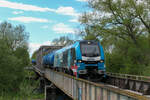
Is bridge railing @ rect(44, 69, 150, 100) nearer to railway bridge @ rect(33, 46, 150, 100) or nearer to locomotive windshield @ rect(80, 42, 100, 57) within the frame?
railway bridge @ rect(33, 46, 150, 100)

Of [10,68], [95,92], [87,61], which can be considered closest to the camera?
[95,92]

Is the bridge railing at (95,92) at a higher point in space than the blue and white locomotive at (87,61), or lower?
lower

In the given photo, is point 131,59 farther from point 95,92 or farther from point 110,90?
point 110,90

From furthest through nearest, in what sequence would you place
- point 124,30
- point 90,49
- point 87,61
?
point 124,30 < point 90,49 < point 87,61

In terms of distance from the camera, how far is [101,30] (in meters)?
28.7

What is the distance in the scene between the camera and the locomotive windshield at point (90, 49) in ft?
49.8

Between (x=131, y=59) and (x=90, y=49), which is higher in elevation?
(x=90, y=49)

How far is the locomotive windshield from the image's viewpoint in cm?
1516

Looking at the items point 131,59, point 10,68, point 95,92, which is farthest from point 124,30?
point 10,68

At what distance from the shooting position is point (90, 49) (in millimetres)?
15461

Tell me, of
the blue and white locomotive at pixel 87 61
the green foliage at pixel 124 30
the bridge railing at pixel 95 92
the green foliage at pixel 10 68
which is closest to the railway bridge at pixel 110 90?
the bridge railing at pixel 95 92

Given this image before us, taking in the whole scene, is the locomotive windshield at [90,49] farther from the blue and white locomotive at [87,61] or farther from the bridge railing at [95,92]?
the bridge railing at [95,92]

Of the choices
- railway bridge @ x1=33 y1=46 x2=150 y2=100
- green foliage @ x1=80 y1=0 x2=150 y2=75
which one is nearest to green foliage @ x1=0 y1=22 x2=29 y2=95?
green foliage @ x1=80 y1=0 x2=150 y2=75

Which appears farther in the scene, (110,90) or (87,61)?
(87,61)
